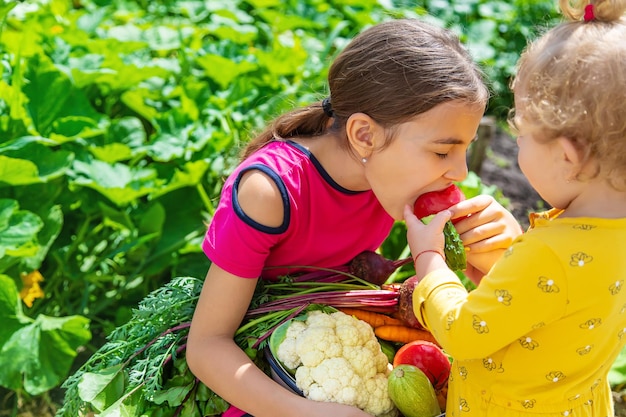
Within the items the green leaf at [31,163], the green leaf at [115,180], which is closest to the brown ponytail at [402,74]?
the green leaf at [115,180]

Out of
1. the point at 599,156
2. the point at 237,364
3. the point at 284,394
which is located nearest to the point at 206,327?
the point at 237,364

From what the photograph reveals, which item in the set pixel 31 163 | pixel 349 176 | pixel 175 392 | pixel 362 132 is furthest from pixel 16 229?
pixel 362 132

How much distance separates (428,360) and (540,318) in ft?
1.97

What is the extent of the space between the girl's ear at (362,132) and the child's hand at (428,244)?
0.90 feet

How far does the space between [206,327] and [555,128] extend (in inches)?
41.7

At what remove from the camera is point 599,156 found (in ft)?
5.64

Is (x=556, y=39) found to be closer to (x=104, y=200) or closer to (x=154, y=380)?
(x=154, y=380)

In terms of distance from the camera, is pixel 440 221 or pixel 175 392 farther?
pixel 175 392

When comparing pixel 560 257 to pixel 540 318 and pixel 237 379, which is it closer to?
pixel 540 318

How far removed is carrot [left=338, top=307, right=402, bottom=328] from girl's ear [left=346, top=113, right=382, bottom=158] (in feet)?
1.53

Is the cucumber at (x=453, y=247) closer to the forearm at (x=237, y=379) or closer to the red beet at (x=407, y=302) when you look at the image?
the red beet at (x=407, y=302)

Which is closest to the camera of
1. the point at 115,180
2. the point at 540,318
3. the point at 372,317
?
the point at 540,318

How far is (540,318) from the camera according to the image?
70.4 inches

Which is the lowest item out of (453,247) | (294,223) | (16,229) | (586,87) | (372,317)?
(16,229)
